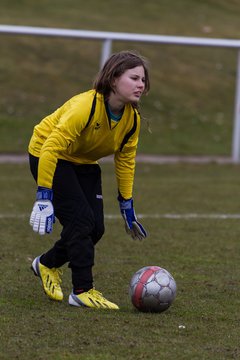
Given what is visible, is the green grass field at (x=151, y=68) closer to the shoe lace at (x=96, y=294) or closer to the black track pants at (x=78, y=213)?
the black track pants at (x=78, y=213)

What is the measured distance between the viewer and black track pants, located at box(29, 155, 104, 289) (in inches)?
227

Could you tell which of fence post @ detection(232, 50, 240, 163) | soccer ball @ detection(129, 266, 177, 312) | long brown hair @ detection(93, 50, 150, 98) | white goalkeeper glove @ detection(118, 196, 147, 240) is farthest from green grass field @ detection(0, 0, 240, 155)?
soccer ball @ detection(129, 266, 177, 312)

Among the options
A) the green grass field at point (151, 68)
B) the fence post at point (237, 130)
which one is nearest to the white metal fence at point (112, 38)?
the fence post at point (237, 130)

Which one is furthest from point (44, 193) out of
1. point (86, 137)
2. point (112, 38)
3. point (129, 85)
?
point (112, 38)

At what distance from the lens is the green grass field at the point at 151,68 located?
19078 millimetres

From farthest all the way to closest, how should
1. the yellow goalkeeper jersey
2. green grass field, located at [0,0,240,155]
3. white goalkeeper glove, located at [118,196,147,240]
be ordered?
green grass field, located at [0,0,240,155], white goalkeeper glove, located at [118,196,147,240], the yellow goalkeeper jersey

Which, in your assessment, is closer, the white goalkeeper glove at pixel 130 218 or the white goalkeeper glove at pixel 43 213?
the white goalkeeper glove at pixel 43 213

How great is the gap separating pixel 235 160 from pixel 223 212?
19.7 feet

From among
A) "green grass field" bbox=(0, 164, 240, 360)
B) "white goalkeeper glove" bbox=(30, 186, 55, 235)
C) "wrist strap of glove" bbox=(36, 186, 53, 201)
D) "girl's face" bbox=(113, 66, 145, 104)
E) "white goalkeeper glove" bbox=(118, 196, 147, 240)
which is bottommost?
"green grass field" bbox=(0, 164, 240, 360)

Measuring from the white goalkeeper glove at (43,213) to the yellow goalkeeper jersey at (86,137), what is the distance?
0.06 m

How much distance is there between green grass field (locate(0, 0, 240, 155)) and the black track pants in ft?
35.6

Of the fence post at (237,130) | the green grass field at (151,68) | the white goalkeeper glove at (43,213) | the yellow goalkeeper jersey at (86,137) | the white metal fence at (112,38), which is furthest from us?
the green grass field at (151,68)

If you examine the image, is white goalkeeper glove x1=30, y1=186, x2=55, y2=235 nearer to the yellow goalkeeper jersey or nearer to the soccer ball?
the yellow goalkeeper jersey

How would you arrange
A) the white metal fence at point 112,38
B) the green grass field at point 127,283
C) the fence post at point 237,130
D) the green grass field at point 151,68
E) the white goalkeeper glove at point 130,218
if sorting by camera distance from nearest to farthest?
1. the green grass field at point 127,283
2. the white goalkeeper glove at point 130,218
3. the white metal fence at point 112,38
4. the fence post at point 237,130
5. the green grass field at point 151,68
